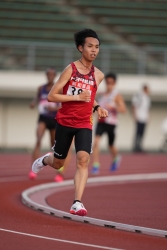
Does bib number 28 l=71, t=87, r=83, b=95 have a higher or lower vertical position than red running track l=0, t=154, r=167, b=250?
higher

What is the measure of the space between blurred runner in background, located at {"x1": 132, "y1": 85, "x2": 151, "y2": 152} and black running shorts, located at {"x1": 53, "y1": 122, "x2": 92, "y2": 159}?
1638 centimetres

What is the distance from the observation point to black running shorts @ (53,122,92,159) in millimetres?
9305

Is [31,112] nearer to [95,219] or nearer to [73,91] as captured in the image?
[73,91]

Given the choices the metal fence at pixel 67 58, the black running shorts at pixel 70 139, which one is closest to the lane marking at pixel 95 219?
the black running shorts at pixel 70 139

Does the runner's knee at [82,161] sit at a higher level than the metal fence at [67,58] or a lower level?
lower

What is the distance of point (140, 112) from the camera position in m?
26.8

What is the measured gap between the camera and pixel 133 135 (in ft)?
96.6

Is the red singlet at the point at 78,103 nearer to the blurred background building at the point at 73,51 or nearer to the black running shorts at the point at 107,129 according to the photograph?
the black running shorts at the point at 107,129

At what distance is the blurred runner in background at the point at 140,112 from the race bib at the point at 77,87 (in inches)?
656

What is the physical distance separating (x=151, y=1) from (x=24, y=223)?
24.5 m

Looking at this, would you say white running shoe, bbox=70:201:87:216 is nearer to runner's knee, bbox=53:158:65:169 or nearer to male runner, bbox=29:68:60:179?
runner's knee, bbox=53:158:65:169

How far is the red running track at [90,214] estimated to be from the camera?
725cm

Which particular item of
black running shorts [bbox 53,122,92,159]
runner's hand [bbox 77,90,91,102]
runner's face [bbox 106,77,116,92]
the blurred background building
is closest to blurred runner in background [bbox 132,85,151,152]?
the blurred background building

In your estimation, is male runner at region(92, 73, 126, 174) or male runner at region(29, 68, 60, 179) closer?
male runner at region(29, 68, 60, 179)
